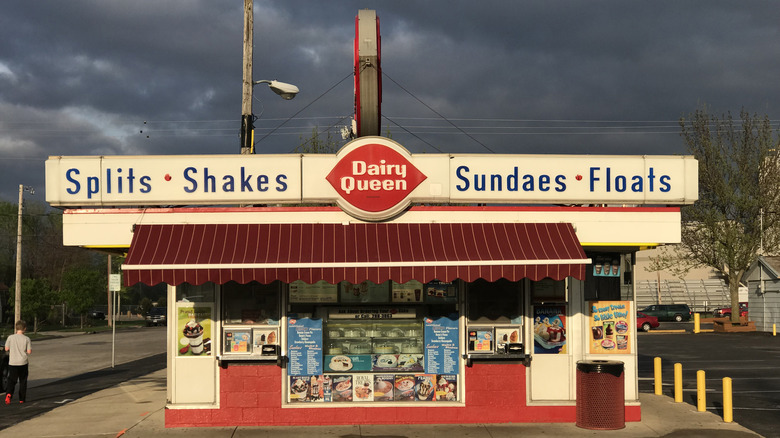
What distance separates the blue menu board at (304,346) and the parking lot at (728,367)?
803cm

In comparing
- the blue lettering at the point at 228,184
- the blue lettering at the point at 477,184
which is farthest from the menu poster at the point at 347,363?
the blue lettering at the point at 477,184

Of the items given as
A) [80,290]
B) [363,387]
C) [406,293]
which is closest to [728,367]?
[406,293]

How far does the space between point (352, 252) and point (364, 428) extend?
307 centimetres

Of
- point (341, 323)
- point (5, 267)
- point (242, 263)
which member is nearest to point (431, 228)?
point (341, 323)

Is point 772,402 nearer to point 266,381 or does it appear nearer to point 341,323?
point 341,323

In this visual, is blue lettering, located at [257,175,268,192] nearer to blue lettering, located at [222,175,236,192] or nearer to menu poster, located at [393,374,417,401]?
blue lettering, located at [222,175,236,192]

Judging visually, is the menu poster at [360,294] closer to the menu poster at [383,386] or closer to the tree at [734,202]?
the menu poster at [383,386]

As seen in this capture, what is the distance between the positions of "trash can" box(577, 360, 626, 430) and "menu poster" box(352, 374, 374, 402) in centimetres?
367

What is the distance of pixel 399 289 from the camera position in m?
12.9

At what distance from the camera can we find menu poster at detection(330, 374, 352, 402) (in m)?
12.7

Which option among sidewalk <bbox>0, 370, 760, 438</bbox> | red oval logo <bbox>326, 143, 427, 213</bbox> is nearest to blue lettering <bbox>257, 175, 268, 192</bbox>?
red oval logo <bbox>326, 143, 427, 213</bbox>

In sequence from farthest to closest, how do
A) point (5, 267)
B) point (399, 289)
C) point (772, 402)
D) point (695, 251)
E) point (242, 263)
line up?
point (5, 267) < point (695, 251) < point (772, 402) < point (399, 289) < point (242, 263)

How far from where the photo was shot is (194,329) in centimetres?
1266

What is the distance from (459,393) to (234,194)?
533 cm
